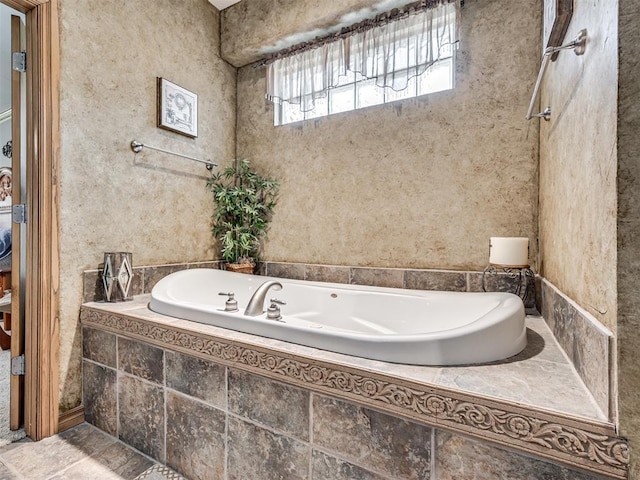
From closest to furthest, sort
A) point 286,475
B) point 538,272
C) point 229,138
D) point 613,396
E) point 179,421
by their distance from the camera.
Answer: point 613,396, point 286,475, point 179,421, point 538,272, point 229,138

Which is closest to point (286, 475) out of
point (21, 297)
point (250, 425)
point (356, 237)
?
point (250, 425)

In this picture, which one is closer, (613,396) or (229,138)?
(613,396)

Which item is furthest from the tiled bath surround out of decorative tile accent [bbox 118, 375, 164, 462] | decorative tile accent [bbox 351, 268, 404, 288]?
decorative tile accent [bbox 118, 375, 164, 462]

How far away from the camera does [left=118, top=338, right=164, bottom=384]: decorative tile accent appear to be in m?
1.40

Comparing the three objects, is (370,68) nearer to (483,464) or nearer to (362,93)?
(362,93)

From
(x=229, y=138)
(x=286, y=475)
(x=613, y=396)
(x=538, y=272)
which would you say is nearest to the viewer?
(x=613, y=396)

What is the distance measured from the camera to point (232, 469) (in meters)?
1.17

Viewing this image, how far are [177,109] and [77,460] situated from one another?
2096 mm

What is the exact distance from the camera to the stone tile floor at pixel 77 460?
4.41ft

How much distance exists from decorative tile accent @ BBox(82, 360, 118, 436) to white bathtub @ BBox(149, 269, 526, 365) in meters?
0.45

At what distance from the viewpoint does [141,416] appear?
4.79ft

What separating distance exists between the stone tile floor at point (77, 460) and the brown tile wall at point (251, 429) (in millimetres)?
52

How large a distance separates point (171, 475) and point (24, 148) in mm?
1721

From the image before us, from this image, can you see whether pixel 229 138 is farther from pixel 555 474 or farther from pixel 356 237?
pixel 555 474
